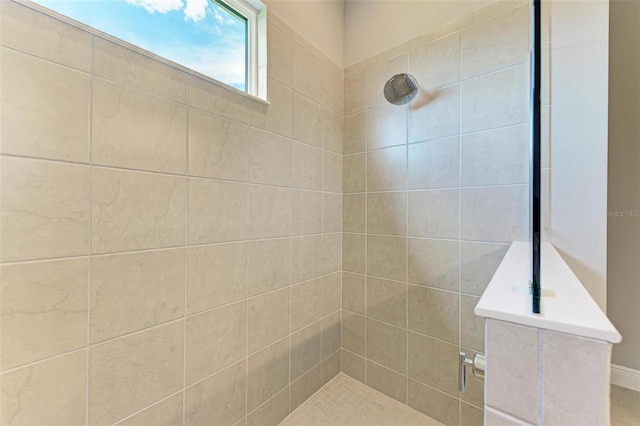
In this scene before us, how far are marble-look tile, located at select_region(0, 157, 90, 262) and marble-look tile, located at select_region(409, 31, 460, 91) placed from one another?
61.5 inches

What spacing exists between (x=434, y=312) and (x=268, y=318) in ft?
2.88

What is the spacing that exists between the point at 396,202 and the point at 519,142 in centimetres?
63

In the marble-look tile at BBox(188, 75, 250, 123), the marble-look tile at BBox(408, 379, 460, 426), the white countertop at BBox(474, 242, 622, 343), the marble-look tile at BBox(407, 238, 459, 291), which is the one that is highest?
the marble-look tile at BBox(188, 75, 250, 123)

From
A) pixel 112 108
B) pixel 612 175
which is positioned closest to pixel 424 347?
pixel 612 175

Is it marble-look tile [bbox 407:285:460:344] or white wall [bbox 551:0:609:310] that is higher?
white wall [bbox 551:0:609:310]

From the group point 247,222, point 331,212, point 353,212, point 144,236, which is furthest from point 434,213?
point 144,236

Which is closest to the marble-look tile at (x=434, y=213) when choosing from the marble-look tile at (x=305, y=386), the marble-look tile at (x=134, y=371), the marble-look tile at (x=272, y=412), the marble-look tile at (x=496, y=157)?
the marble-look tile at (x=496, y=157)

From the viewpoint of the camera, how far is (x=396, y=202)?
1550 millimetres

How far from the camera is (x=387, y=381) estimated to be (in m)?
1.58

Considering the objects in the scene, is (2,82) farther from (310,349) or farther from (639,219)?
(639,219)

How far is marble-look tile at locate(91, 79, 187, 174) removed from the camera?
2.66 feet

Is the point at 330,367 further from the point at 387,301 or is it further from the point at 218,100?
the point at 218,100

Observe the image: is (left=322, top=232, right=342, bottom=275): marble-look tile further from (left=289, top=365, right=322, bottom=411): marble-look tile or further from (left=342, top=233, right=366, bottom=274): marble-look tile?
(left=289, top=365, right=322, bottom=411): marble-look tile

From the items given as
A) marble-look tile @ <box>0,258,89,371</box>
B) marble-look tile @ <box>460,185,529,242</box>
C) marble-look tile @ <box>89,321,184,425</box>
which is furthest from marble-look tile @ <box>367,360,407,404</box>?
marble-look tile @ <box>0,258,89,371</box>
